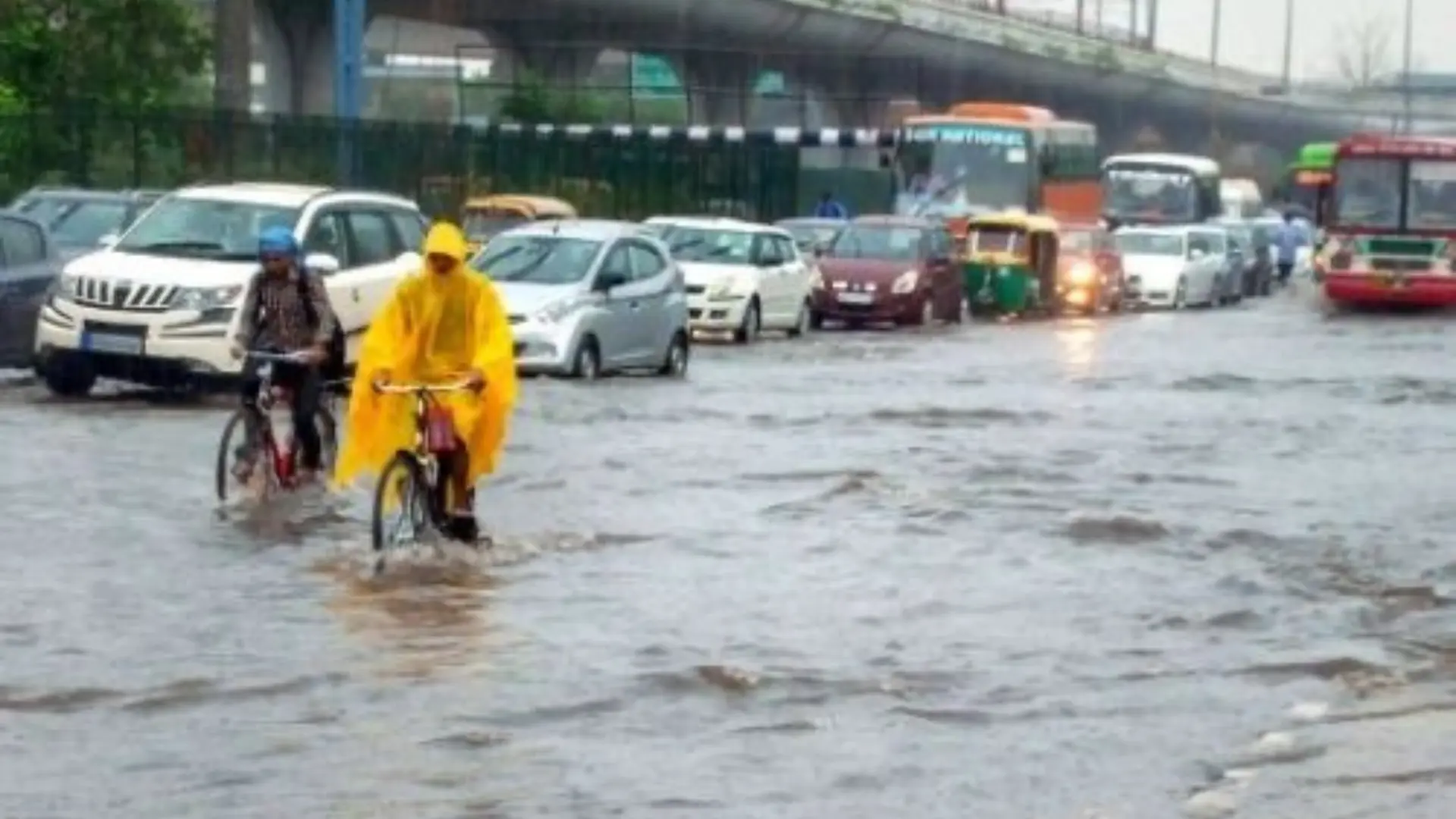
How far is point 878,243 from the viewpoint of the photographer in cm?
4806

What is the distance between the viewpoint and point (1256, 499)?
72.1ft

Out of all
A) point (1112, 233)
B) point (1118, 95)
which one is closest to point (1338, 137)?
→ point (1118, 95)

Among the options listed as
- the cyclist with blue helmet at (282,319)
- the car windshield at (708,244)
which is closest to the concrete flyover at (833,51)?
the car windshield at (708,244)

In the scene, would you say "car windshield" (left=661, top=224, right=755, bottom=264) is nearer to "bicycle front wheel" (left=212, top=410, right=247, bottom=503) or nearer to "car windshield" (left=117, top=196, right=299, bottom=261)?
"car windshield" (left=117, top=196, right=299, bottom=261)

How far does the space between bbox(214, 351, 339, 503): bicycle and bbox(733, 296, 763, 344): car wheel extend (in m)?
21.9

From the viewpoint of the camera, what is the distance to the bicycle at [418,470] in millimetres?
16375

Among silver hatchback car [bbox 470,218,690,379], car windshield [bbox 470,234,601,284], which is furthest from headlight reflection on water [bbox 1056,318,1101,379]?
car windshield [bbox 470,234,601,284]

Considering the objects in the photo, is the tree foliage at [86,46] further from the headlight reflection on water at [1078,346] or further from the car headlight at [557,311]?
the car headlight at [557,311]

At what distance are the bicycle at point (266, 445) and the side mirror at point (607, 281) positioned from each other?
12.0 m

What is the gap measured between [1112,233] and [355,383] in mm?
→ 44331

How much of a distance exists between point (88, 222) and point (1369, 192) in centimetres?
2611

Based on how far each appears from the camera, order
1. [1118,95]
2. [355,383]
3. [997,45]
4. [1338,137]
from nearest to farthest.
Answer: [355,383] < [997,45] < [1118,95] < [1338,137]

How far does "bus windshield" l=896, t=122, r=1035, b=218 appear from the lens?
6012cm

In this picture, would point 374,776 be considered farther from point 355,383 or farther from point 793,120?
point 793,120
